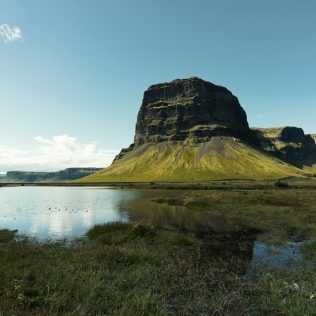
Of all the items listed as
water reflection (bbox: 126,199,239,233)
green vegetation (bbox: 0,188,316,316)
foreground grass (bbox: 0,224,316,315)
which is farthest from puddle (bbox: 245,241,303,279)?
water reflection (bbox: 126,199,239,233)

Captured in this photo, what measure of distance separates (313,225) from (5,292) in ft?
128

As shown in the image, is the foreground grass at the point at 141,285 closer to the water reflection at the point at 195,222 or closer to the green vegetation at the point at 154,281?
the green vegetation at the point at 154,281

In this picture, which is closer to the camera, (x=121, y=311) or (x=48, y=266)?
(x=121, y=311)

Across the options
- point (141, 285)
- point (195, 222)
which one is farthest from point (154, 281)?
point (195, 222)

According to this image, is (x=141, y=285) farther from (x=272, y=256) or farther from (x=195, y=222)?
(x=195, y=222)

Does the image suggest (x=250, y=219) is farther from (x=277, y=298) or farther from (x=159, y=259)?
(x=277, y=298)

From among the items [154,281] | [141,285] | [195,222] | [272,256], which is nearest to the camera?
[141,285]

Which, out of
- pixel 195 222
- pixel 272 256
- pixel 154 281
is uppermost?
pixel 154 281

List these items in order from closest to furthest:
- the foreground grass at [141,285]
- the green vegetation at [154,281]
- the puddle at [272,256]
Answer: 1. the foreground grass at [141,285]
2. the green vegetation at [154,281]
3. the puddle at [272,256]

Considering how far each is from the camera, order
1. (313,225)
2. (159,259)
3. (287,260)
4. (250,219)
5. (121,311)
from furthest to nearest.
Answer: (250,219) < (313,225) < (287,260) < (159,259) < (121,311)

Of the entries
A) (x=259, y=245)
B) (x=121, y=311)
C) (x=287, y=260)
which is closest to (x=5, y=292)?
(x=121, y=311)

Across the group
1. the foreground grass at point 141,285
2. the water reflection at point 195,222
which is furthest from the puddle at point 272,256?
the water reflection at point 195,222

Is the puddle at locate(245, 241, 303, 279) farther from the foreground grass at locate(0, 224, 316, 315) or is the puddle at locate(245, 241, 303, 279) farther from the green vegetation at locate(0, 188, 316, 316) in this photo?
the foreground grass at locate(0, 224, 316, 315)

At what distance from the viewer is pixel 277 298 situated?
644 inches
